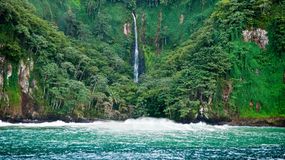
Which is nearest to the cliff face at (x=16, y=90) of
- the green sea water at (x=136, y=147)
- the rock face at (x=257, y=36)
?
the green sea water at (x=136, y=147)

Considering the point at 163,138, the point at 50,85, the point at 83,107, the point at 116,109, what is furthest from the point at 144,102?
the point at 163,138

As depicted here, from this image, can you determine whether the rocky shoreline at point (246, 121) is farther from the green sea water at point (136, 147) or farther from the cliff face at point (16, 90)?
the green sea water at point (136, 147)

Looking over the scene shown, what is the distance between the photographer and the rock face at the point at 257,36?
368 feet

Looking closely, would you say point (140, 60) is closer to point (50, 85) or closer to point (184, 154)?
point (50, 85)

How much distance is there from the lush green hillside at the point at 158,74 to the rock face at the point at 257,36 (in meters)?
0.25

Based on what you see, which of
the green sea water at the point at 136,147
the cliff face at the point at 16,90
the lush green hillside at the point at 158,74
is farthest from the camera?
the lush green hillside at the point at 158,74

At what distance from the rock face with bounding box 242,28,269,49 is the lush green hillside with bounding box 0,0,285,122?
25 centimetres

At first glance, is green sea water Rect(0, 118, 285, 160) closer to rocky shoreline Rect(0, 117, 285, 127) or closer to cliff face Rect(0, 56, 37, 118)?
cliff face Rect(0, 56, 37, 118)

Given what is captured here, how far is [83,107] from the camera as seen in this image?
108 m

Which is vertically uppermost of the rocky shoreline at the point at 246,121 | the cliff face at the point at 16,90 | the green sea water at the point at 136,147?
the cliff face at the point at 16,90

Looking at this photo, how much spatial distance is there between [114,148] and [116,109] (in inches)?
2389

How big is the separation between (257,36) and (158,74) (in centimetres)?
2943

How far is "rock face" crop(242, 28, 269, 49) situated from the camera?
112312mm

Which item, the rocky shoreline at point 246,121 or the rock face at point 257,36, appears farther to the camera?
the rock face at point 257,36
